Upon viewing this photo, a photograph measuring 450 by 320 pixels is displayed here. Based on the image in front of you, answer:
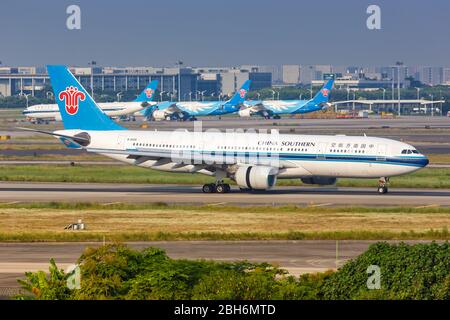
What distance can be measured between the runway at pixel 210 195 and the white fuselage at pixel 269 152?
7.02ft

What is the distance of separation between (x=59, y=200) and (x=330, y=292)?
46341mm

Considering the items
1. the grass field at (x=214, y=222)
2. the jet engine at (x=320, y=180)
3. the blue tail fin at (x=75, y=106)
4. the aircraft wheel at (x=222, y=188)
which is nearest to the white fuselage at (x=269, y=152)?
the jet engine at (x=320, y=180)

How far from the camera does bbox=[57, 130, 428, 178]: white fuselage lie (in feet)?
250

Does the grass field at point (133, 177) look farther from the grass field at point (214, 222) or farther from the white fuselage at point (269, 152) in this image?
the grass field at point (214, 222)

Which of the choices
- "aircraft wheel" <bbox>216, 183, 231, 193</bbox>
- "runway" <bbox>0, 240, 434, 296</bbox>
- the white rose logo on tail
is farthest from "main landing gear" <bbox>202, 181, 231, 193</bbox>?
"runway" <bbox>0, 240, 434, 296</bbox>

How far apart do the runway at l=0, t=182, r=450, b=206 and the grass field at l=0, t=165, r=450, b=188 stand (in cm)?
364

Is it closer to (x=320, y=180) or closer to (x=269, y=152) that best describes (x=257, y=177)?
(x=269, y=152)

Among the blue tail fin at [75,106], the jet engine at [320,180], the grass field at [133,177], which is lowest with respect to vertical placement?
the grass field at [133,177]

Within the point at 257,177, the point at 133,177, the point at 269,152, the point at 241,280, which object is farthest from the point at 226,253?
the point at 133,177

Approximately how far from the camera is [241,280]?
94.4 ft

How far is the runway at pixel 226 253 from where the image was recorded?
45.4 meters

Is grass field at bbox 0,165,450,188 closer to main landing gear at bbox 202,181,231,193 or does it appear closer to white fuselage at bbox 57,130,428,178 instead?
white fuselage at bbox 57,130,428,178
